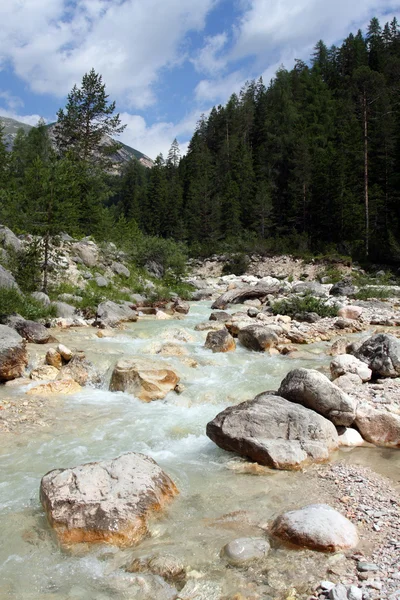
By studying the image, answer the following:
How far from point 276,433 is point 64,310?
11.9 metres

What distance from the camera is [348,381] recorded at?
9133 mm

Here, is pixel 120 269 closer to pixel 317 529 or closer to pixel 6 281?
pixel 6 281

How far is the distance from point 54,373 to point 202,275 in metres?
29.9

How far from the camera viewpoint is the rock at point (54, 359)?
10469 millimetres

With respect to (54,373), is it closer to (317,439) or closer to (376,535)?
(317,439)

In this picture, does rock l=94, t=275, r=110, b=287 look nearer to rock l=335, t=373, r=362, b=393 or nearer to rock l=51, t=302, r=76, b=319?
rock l=51, t=302, r=76, b=319

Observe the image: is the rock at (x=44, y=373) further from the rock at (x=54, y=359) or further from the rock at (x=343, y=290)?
the rock at (x=343, y=290)

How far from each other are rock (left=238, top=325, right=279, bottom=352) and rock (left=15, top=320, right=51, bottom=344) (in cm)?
610

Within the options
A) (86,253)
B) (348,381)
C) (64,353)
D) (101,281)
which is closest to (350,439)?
(348,381)

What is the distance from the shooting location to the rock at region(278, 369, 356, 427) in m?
7.07

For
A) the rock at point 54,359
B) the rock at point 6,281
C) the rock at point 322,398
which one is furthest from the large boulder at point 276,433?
the rock at point 6,281

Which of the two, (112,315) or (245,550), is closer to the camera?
Result: (245,550)

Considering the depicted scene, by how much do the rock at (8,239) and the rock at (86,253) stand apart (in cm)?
418

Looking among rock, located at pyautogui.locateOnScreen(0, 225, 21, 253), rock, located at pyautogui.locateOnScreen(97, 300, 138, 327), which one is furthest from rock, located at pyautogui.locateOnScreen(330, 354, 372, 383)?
rock, located at pyautogui.locateOnScreen(0, 225, 21, 253)
